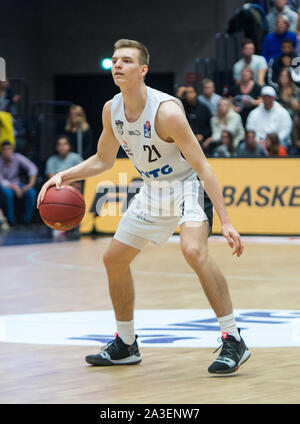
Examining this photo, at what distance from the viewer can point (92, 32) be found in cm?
2327

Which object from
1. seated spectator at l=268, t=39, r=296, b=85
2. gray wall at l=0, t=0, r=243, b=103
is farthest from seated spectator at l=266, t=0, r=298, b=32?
gray wall at l=0, t=0, r=243, b=103

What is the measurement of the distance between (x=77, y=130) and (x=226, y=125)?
9.40ft

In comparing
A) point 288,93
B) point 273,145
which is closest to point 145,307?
point 273,145

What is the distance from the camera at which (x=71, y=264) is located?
1159 cm

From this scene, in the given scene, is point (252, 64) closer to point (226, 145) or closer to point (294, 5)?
point (294, 5)

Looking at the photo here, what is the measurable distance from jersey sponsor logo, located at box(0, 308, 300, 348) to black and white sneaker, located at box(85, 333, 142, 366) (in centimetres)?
53

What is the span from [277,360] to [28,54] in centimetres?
1863

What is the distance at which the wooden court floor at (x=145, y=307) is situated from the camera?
4879 mm

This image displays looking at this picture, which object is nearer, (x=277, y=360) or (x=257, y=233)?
(x=277, y=360)

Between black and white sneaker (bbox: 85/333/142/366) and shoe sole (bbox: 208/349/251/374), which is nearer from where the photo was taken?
shoe sole (bbox: 208/349/251/374)

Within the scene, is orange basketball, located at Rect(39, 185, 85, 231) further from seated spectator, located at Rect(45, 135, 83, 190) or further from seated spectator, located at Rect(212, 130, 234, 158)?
seated spectator, located at Rect(45, 135, 83, 190)

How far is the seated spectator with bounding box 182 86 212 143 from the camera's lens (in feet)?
53.3

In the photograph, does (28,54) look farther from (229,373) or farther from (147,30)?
(229,373)
